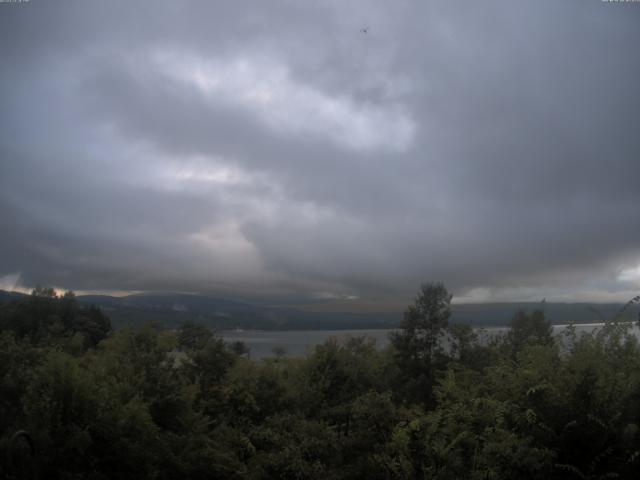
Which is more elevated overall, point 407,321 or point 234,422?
point 407,321

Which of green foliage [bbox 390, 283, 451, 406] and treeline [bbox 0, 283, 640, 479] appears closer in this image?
treeline [bbox 0, 283, 640, 479]

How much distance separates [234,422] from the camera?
55.8 feet

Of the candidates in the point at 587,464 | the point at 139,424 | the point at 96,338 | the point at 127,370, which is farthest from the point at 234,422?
the point at 96,338

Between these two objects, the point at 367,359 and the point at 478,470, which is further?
the point at 367,359

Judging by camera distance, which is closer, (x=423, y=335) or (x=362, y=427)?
(x=362, y=427)

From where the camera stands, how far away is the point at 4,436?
8.22m

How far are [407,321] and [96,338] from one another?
4089 cm

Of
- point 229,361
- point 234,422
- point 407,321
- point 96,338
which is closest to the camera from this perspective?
point 234,422

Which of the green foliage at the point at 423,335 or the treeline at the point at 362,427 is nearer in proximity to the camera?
the treeline at the point at 362,427

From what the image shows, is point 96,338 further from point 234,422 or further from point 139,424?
point 139,424

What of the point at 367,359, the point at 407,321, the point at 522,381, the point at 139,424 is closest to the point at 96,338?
the point at 407,321

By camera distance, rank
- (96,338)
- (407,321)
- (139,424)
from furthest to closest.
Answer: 1. (96,338)
2. (407,321)
3. (139,424)

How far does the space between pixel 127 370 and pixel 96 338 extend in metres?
49.6

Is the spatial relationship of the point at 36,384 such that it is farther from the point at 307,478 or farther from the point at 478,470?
the point at 478,470
